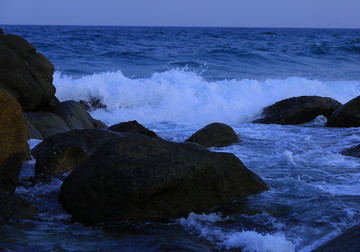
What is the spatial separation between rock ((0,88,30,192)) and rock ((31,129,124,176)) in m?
0.77

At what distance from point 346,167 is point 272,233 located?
284 centimetres

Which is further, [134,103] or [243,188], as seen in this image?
[134,103]

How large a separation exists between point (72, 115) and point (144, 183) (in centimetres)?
511

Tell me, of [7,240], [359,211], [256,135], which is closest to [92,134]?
[7,240]

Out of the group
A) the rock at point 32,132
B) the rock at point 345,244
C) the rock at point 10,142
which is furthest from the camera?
the rock at point 32,132

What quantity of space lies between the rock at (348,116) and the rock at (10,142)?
705 cm

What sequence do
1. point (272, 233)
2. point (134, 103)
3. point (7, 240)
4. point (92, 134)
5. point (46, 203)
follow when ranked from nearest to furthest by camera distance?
1. point (7, 240)
2. point (272, 233)
3. point (46, 203)
4. point (92, 134)
5. point (134, 103)

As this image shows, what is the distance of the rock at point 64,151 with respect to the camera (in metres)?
5.84

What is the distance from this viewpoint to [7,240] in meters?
4.01

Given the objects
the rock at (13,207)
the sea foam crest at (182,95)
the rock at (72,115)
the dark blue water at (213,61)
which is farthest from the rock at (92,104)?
the rock at (13,207)

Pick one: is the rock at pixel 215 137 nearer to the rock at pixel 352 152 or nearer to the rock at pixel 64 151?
the rock at pixel 352 152

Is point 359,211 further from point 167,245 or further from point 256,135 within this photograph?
point 256,135

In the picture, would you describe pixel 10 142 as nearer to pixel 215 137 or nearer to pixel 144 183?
pixel 144 183

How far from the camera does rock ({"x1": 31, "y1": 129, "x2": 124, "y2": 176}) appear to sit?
19.2 feet
